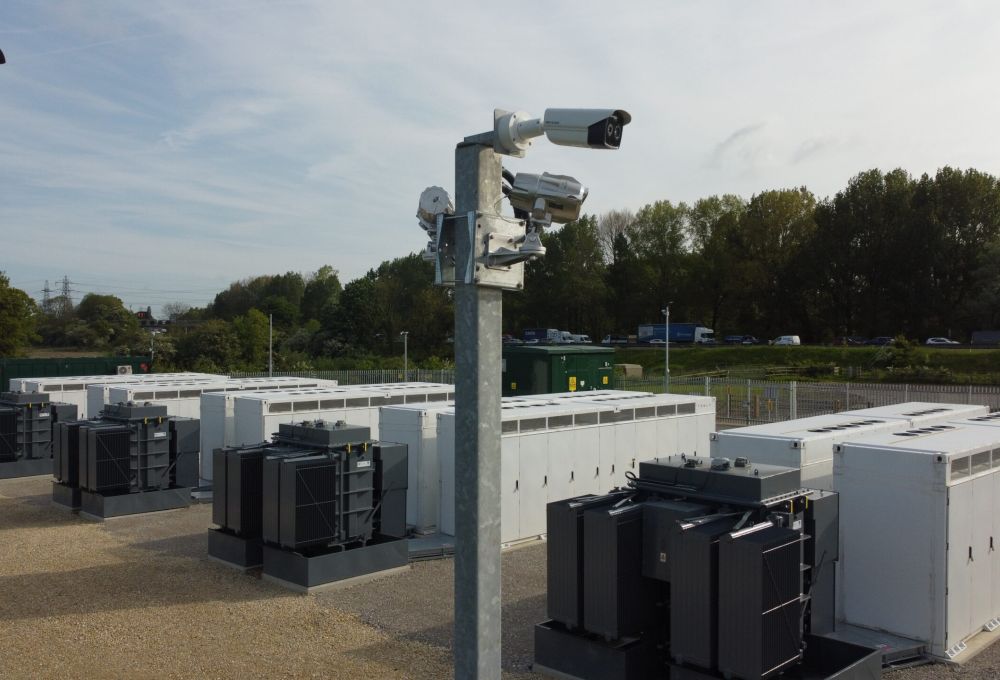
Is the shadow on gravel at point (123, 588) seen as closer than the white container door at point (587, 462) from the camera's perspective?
Yes

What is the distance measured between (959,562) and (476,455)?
6.95 metres

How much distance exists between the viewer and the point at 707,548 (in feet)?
21.7

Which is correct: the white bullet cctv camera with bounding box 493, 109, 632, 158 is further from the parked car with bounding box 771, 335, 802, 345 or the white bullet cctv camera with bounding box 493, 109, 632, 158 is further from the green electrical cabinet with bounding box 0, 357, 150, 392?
the parked car with bounding box 771, 335, 802, 345

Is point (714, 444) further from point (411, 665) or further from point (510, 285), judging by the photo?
point (510, 285)

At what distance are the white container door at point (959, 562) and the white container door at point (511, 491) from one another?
6097mm

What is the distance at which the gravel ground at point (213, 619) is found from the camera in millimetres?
7895

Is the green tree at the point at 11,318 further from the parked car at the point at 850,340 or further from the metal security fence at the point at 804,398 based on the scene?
the parked car at the point at 850,340

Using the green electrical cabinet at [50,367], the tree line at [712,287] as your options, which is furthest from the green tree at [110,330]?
the green electrical cabinet at [50,367]

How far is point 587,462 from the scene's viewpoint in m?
13.6

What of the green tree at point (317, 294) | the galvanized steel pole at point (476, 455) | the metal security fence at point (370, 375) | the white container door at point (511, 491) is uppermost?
the green tree at point (317, 294)

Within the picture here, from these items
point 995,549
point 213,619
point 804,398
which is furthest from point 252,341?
point 995,549

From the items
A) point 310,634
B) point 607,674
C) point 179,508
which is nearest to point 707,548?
point 607,674

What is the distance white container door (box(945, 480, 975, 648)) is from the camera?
8.07 m

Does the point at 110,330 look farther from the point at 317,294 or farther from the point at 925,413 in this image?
the point at 925,413
